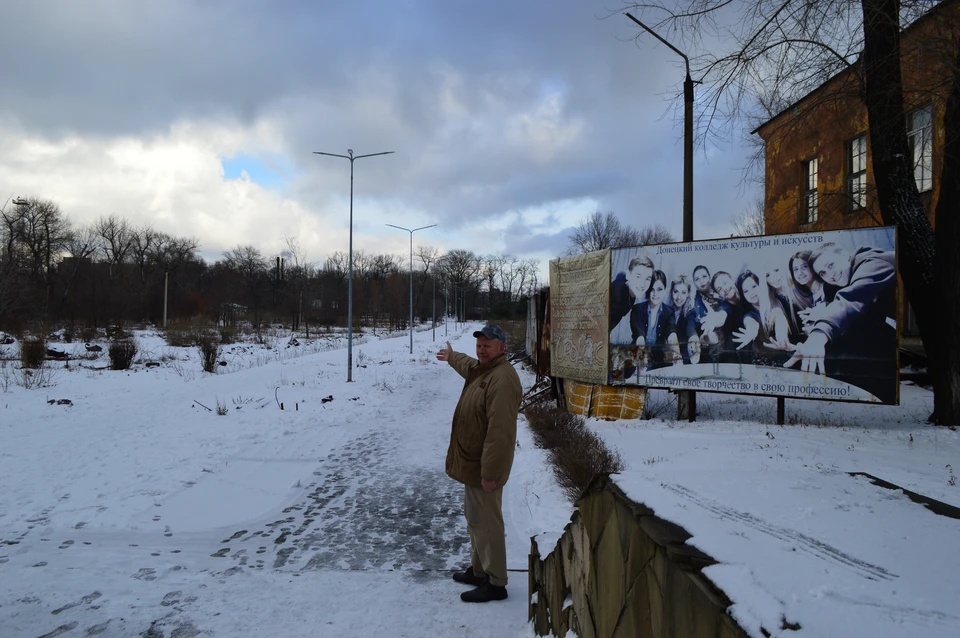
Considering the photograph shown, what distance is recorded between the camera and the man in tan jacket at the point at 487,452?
3.83 meters

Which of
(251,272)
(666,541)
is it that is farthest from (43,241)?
(666,541)

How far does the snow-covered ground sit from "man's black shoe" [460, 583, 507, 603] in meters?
0.07

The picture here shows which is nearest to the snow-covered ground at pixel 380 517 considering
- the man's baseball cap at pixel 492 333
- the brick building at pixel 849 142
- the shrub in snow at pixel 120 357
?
the man's baseball cap at pixel 492 333

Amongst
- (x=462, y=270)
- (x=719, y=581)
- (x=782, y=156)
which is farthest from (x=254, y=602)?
(x=462, y=270)

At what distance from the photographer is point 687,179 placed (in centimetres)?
1113

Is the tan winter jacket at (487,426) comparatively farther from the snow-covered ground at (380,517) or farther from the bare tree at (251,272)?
the bare tree at (251,272)

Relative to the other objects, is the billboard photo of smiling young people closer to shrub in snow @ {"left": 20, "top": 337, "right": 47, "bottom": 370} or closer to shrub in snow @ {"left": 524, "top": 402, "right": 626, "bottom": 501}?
shrub in snow @ {"left": 524, "top": 402, "right": 626, "bottom": 501}

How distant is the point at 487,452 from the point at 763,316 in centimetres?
666

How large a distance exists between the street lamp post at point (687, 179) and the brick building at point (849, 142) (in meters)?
1.37

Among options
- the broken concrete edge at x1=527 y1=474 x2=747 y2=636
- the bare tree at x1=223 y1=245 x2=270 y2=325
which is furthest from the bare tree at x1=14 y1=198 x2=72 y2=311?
the broken concrete edge at x1=527 y1=474 x2=747 y2=636

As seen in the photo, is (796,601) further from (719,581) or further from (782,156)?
(782,156)

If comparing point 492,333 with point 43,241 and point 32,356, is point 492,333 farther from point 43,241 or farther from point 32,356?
point 43,241

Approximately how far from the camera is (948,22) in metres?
6.98

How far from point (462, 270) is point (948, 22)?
109 m
